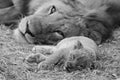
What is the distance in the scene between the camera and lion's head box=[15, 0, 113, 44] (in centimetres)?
489

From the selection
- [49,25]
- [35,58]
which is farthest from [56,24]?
[35,58]

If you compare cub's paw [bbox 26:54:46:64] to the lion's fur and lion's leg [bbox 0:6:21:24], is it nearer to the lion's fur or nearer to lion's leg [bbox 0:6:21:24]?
the lion's fur

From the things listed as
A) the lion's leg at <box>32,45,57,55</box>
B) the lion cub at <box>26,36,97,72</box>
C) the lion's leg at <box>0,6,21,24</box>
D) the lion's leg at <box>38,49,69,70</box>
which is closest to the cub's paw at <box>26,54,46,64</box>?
the lion cub at <box>26,36,97,72</box>

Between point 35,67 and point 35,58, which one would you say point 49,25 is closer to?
point 35,58

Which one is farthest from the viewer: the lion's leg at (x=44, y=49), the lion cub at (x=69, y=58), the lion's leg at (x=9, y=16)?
the lion's leg at (x=9, y=16)

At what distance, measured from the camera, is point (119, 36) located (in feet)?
18.4

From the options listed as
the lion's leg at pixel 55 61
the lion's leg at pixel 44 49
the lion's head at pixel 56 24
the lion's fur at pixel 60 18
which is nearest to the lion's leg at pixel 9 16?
the lion's fur at pixel 60 18

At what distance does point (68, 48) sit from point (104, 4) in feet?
5.94

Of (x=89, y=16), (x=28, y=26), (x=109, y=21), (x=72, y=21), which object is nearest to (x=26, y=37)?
(x=28, y=26)

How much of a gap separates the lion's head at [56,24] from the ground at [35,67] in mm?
220

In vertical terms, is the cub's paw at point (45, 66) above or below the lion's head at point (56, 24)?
below

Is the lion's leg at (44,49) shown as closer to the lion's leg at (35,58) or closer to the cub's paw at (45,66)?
the lion's leg at (35,58)

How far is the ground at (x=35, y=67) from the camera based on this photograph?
3.67m

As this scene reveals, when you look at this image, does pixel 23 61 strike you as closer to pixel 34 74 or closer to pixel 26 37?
pixel 34 74
